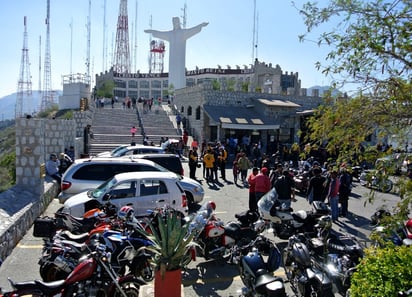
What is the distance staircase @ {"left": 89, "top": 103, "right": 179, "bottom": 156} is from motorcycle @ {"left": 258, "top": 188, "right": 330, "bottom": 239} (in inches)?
775

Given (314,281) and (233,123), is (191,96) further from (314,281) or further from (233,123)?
(314,281)

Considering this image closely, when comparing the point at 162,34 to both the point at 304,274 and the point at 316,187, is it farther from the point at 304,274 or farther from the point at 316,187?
the point at 304,274

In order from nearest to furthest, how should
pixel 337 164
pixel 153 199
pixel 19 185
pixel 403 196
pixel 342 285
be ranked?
pixel 403 196
pixel 337 164
pixel 342 285
pixel 153 199
pixel 19 185

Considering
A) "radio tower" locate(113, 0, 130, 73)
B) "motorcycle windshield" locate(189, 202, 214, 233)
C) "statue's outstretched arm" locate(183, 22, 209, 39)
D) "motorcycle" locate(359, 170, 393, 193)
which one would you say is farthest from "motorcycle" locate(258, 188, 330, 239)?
"radio tower" locate(113, 0, 130, 73)

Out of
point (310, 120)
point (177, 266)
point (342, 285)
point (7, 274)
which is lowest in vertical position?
point (7, 274)

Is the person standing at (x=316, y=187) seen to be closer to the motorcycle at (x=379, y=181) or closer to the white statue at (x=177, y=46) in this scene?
the motorcycle at (x=379, y=181)

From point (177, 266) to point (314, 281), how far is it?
196 centimetres

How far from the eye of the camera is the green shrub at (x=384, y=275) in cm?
346

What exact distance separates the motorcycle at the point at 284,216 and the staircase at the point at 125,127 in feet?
64.6

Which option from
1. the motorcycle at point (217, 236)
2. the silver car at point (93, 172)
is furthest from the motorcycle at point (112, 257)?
the silver car at point (93, 172)

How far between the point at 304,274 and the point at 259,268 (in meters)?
0.68

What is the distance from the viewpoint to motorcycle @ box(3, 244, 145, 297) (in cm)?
488

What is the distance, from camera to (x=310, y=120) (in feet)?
15.8

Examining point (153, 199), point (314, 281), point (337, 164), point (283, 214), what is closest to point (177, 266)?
point (314, 281)
